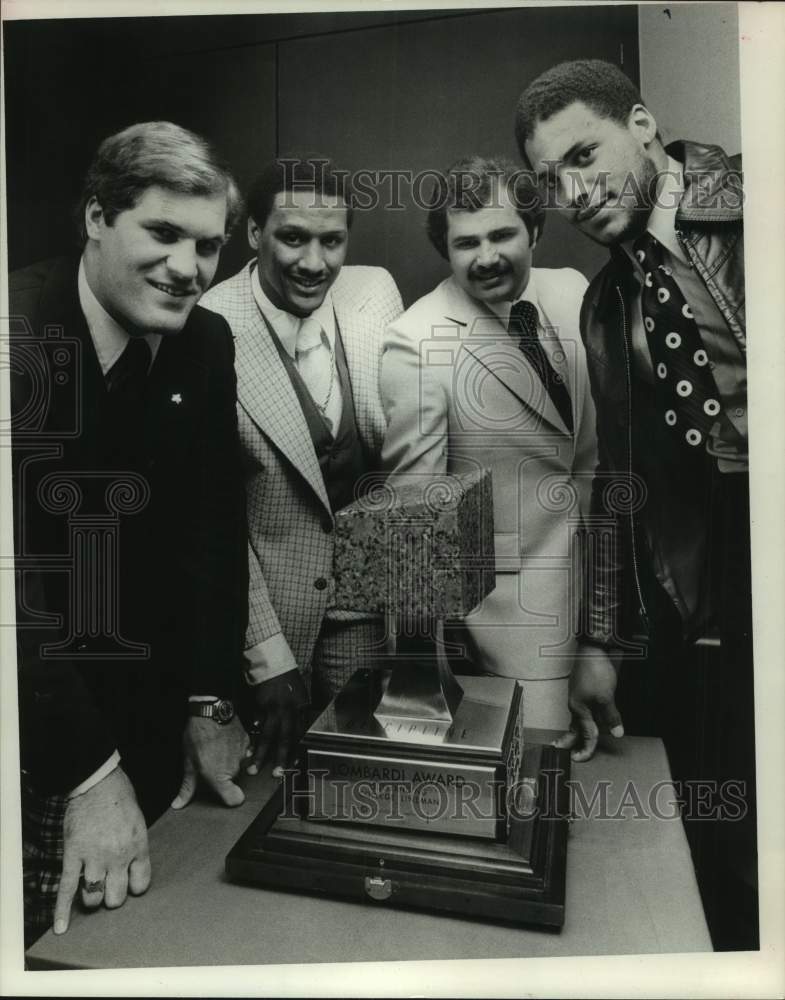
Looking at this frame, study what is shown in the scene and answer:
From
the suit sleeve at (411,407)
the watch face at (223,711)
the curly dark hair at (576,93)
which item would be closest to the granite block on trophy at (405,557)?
the suit sleeve at (411,407)

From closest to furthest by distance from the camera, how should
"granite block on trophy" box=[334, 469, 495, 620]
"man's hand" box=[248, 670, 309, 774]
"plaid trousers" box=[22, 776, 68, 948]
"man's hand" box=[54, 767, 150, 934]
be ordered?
1. "granite block on trophy" box=[334, 469, 495, 620]
2. "man's hand" box=[54, 767, 150, 934]
3. "plaid trousers" box=[22, 776, 68, 948]
4. "man's hand" box=[248, 670, 309, 774]

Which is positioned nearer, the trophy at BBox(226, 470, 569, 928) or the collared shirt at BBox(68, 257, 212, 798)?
the trophy at BBox(226, 470, 569, 928)

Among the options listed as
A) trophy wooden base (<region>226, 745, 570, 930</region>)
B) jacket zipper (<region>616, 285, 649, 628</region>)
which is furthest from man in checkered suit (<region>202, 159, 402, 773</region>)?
jacket zipper (<region>616, 285, 649, 628</region>)

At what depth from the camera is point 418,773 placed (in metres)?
1.39

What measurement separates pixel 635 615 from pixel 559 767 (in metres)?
0.34

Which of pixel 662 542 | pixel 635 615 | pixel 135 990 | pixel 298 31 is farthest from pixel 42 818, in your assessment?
pixel 298 31

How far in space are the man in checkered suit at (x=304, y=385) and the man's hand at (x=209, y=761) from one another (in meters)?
0.23

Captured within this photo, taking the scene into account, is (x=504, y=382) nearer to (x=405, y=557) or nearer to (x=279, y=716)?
(x=405, y=557)

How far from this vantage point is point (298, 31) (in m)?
1.57

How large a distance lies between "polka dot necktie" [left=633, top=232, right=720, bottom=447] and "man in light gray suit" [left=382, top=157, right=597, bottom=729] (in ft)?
0.46

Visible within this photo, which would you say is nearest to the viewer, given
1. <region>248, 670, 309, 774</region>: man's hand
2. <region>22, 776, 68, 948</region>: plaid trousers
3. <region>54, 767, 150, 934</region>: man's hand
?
<region>54, 767, 150, 934</region>: man's hand

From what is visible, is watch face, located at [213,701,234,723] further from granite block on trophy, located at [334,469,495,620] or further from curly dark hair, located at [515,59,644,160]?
curly dark hair, located at [515,59,644,160]

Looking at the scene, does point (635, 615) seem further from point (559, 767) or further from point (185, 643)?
point (185, 643)

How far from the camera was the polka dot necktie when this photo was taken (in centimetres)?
158
